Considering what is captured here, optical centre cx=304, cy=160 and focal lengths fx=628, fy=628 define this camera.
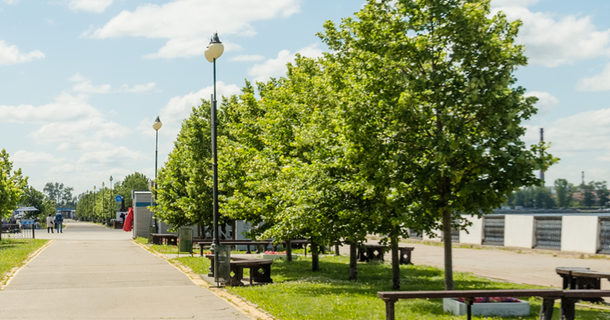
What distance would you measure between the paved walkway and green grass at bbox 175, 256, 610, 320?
3.01 feet

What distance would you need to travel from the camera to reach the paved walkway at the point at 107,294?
34.2ft

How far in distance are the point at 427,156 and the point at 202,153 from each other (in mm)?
20261

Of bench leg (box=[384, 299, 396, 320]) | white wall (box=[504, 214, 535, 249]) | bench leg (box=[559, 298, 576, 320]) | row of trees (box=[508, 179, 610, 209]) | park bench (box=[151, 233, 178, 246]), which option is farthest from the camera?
row of trees (box=[508, 179, 610, 209])

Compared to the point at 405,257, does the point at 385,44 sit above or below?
above

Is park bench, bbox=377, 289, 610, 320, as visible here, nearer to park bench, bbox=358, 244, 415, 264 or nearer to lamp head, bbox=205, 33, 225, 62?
lamp head, bbox=205, 33, 225, 62

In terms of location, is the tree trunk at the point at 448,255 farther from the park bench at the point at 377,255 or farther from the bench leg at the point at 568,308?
the park bench at the point at 377,255

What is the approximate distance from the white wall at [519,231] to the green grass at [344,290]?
7801 mm

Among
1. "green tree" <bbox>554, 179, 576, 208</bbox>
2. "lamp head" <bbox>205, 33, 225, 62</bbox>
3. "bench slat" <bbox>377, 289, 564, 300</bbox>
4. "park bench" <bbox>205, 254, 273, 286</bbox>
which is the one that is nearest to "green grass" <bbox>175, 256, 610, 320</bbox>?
"park bench" <bbox>205, 254, 273, 286</bbox>

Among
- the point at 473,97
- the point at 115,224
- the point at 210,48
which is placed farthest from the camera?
the point at 115,224

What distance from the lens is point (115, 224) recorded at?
257 feet

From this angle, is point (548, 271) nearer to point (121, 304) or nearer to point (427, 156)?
point (427, 156)

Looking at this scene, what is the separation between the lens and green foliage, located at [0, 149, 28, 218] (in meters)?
34.2

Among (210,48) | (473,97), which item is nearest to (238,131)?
(210,48)

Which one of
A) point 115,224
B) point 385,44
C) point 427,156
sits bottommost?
point 115,224
